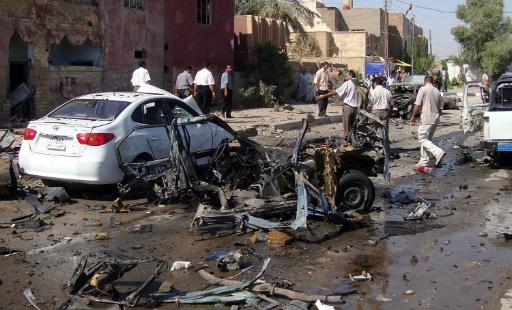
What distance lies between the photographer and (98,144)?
865 centimetres

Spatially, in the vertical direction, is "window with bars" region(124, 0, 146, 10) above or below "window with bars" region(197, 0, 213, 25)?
below

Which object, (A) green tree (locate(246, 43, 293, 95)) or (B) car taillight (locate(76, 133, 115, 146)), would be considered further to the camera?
(A) green tree (locate(246, 43, 293, 95))

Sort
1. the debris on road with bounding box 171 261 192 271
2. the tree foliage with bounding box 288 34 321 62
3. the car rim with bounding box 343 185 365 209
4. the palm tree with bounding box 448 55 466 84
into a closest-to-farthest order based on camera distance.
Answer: the debris on road with bounding box 171 261 192 271 → the car rim with bounding box 343 185 365 209 → the tree foliage with bounding box 288 34 321 62 → the palm tree with bounding box 448 55 466 84

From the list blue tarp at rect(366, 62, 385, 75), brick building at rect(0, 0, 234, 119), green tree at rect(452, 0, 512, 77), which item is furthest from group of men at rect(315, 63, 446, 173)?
green tree at rect(452, 0, 512, 77)

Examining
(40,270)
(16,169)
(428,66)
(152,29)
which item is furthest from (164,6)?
(428,66)

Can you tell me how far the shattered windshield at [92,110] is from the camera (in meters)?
9.14

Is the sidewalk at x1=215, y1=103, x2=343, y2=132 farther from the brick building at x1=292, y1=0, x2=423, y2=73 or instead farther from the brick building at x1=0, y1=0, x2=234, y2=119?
the brick building at x1=292, y1=0, x2=423, y2=73

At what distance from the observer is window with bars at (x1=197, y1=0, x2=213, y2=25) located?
26.9 m

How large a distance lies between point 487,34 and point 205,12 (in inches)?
1574

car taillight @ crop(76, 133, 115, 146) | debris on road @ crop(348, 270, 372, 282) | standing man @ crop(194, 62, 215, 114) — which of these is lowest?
debris on road @ crop(348, 270, 372, 282)

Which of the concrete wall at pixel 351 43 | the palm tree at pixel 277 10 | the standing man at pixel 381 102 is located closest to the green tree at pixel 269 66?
the palm tree at pixel 277 10

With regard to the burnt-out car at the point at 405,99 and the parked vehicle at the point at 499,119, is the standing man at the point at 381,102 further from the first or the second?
Result: the burnt-out car at the point at 405,99

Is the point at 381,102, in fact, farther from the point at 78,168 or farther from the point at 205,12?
the point at 205,12

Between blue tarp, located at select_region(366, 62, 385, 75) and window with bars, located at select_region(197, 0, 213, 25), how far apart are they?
816 inches
